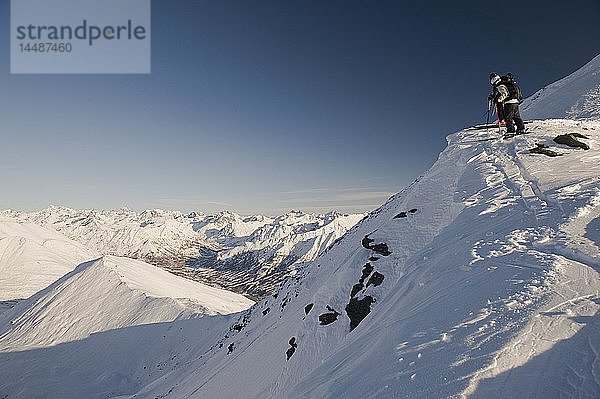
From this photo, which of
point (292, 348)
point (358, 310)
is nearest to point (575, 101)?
point (358, 310)

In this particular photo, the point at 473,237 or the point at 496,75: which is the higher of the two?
the point at 496,75

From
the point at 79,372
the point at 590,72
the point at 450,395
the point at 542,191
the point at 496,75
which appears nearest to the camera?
the point at 450,395

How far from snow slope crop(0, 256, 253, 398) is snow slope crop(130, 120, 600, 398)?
26.3 m

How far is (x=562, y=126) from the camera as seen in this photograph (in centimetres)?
1584

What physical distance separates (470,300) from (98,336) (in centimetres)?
5401

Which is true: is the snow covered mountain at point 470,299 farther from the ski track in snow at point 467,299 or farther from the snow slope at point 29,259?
the snow slope at point 29,259

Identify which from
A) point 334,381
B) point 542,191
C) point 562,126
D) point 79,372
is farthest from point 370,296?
point 79,372

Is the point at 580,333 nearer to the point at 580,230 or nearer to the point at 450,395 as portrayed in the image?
the point at 450,395

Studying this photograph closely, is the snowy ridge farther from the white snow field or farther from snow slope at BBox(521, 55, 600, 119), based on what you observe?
snow slope at BBox(521, 55, 600, 119)

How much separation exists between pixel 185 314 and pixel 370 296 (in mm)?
39109

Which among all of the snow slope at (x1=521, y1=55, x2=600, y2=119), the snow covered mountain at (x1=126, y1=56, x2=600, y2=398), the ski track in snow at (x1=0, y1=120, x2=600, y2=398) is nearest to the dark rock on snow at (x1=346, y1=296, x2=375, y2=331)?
the snow covered mountain at (x1=126, y1=56, x2=600, y2=398)

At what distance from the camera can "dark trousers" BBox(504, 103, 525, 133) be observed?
15.4 m

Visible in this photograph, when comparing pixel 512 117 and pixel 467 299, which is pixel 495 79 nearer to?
pixel 512 117

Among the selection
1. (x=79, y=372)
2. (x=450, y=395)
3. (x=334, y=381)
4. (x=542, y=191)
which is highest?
(x=542, y=191)
